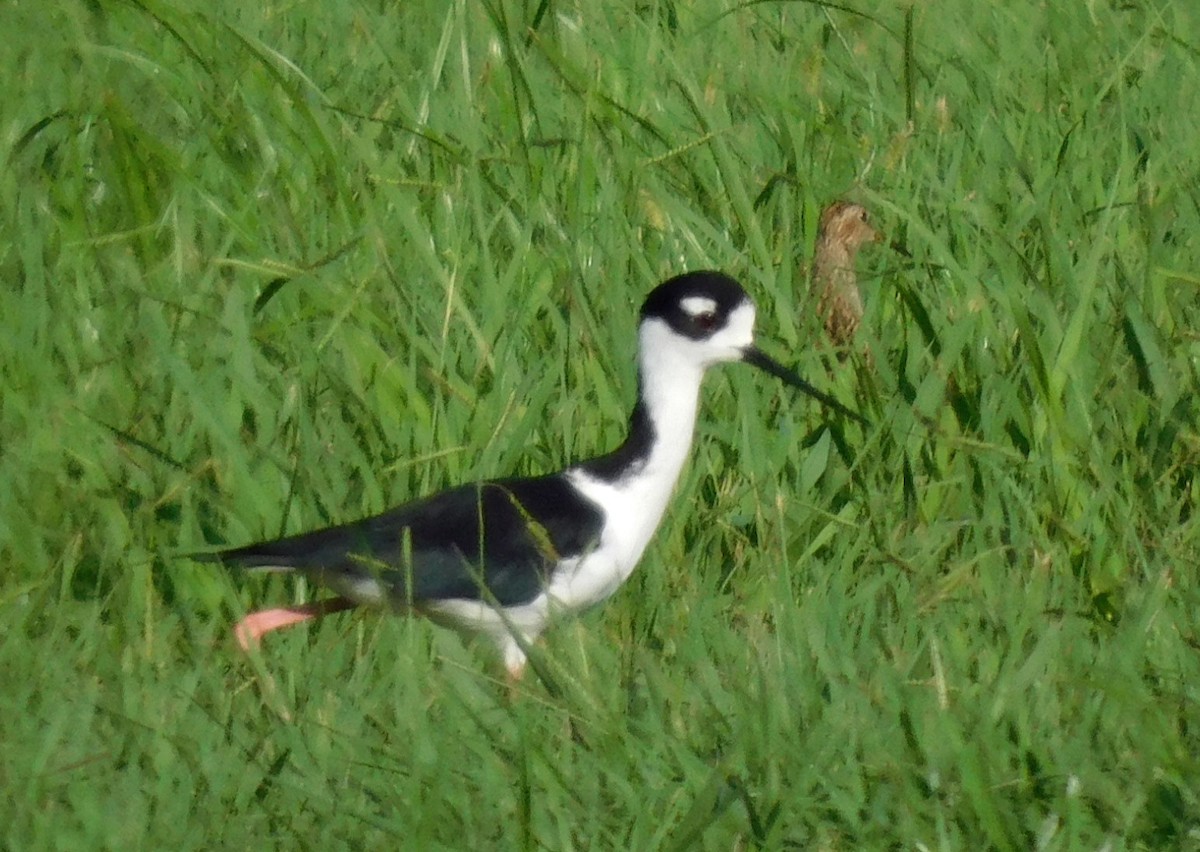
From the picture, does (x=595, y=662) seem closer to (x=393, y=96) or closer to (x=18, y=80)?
(x=393, y=96)

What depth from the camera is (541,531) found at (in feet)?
11.7

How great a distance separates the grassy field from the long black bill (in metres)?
0.07

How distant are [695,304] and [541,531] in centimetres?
58

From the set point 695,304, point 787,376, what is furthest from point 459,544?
point 787,376

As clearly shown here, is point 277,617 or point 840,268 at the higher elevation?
point 840,268

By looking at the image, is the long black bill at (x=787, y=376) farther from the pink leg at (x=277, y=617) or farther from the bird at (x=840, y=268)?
the pink leg at (x=277, y=617)

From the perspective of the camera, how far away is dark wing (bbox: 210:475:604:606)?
3.57m

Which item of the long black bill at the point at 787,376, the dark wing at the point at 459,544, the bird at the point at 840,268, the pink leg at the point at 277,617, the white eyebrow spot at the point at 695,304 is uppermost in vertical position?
the bird at the point at 840,268

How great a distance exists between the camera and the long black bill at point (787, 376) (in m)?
3.99

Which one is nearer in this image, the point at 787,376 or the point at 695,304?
the point at 695,304

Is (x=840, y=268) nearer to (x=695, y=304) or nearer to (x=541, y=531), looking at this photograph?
(x=695, y=304)

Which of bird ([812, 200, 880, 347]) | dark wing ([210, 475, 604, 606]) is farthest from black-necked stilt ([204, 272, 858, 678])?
bird ([812, 200, 880, 347])

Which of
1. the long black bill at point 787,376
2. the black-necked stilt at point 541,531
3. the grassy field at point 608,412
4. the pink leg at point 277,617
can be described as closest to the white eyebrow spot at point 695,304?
the black-necked stilt at point 541,531

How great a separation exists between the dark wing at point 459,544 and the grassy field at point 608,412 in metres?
0.11
